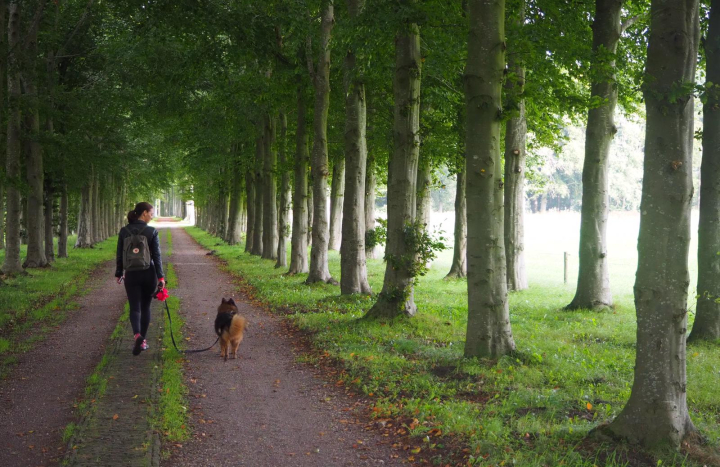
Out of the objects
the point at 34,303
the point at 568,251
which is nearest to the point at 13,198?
the point at 34,303

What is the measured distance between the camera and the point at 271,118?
2503 cm

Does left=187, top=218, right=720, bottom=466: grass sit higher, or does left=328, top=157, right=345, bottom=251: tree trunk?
left=328, top=157, right=345, bottom=251: tree trunk

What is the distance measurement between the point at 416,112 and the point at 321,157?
18.7 ft

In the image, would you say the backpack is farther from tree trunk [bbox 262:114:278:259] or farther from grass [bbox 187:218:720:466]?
tree trunk [bbox 262:114:278:259]

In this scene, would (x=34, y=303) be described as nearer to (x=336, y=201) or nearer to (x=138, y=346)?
(x=138, y=346)

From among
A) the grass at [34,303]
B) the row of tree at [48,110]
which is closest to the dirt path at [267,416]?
the grass at [34,303]

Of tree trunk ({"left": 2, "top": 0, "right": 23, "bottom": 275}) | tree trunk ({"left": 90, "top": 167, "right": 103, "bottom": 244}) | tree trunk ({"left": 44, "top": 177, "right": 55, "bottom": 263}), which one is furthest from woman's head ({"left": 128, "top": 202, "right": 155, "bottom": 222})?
tree trunk ({"left": 90, "top": 167, "right": 103, "bottom": 244})

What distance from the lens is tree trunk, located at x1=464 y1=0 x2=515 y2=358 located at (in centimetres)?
806

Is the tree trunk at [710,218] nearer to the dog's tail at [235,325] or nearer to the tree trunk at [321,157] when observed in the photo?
the dog's tail at [235,325]

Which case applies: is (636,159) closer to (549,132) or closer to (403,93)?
(549,132)

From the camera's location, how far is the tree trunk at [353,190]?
1394 cm

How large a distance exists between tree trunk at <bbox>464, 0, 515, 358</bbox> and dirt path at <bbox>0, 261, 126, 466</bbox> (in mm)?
5006

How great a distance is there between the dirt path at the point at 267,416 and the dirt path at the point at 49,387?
1.26m

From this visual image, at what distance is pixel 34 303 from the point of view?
13828 millimetres
